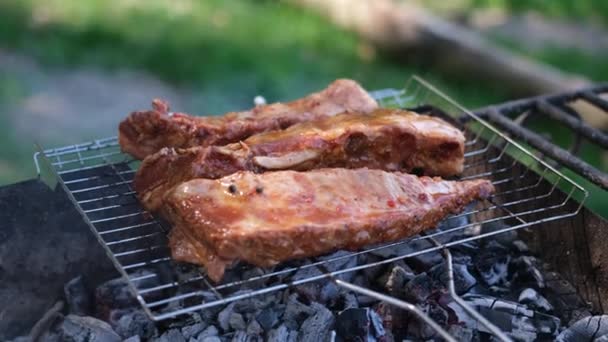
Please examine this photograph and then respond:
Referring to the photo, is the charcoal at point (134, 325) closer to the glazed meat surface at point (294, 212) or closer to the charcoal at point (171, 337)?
the charcoal at point (171, 337)

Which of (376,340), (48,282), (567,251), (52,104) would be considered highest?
(567,251)

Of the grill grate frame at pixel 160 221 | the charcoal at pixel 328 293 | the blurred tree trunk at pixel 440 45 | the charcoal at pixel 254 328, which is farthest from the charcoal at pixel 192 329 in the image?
the blurred tree trunk at pixel 440 45

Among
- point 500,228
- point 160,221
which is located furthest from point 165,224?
point 500,228

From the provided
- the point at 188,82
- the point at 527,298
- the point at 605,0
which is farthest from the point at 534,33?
the point at 527,298

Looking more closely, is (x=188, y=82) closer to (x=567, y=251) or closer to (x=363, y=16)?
(x=363, y=16)

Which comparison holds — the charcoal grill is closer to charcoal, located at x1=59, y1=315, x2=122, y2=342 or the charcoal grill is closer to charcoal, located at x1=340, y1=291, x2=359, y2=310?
charcoal, located at x1=340, y1=291, x2=359, y2=310

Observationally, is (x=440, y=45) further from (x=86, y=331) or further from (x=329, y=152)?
(x=86, y=331)
